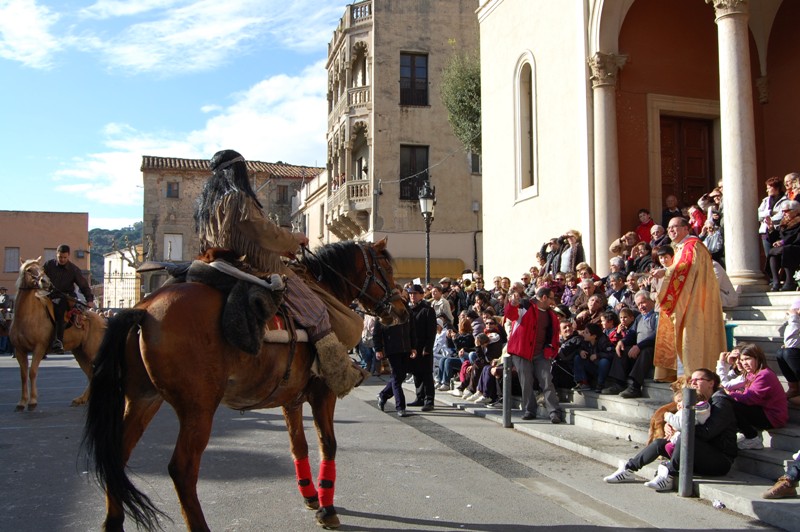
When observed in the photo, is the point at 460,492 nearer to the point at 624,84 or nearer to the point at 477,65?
the point at 624,84

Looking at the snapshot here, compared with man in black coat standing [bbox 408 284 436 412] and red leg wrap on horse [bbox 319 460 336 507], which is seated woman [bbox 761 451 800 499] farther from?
man in black coat standing [bbox 408 284 436 412]

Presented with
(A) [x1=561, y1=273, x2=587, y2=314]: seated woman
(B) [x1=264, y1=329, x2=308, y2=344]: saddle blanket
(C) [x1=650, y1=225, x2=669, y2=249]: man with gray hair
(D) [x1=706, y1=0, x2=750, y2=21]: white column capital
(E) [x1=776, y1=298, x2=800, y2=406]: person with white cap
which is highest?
(D) [x1=706, y1=0, x2=750, y2=21]: white column capital

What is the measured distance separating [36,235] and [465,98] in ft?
140

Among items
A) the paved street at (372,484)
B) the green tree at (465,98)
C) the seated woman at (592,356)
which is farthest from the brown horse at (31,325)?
the green tree at (465,98)

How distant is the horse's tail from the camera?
458 cm

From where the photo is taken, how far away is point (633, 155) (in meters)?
16.0

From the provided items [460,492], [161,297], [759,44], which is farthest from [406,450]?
[759,44]

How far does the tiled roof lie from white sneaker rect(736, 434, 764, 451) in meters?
54.3

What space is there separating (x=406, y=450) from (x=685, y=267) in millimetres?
3965

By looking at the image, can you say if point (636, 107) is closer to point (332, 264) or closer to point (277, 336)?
point (332, 264)

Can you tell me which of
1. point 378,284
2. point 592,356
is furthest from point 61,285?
point 592,356

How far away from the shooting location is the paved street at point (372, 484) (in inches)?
223

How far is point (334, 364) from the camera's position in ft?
18.1

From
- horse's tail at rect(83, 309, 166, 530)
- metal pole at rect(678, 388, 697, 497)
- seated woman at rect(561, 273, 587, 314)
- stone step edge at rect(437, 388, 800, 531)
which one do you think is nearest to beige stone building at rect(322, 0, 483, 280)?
seated woman at rect(561, 273, 587, 314)
